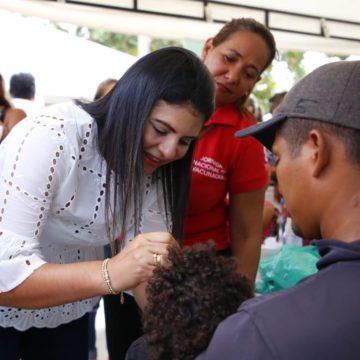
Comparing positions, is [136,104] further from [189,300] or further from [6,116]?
[6,116]

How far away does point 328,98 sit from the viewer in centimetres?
83

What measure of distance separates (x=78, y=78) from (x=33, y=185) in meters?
4.74

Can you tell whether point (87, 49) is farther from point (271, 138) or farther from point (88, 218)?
point (271, 138)

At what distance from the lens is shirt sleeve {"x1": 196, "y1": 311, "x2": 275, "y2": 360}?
0.67 metres

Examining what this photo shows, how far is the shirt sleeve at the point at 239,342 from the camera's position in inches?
26.4

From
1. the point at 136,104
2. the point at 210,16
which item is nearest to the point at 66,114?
the point at 136,104

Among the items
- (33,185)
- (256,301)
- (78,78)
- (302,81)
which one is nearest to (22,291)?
(33,185)

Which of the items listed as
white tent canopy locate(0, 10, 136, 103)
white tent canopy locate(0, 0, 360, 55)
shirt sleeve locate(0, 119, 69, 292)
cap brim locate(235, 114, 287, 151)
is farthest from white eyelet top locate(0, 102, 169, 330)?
white tent canopy locate(0, 10, 136, 103)

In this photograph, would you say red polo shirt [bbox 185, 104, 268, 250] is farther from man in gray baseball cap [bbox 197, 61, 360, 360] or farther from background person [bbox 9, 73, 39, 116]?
background person [bbox 9, 73, 39, 116]

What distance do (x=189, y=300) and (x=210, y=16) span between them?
9.33ft

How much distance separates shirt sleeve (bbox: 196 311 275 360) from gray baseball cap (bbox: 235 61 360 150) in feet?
1.12

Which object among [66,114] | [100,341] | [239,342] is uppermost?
[66,114]

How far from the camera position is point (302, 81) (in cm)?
90

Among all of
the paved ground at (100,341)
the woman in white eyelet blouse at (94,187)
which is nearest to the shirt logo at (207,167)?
the woman in white eyelet blouse at (94,187)
